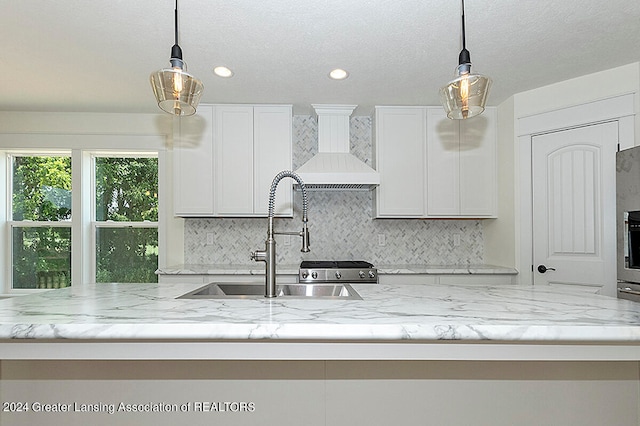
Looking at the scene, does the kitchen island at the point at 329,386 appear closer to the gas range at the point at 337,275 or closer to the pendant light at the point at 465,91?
the pendant light at the point at 465,91

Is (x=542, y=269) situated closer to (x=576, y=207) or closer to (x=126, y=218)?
(x=576, y=207)

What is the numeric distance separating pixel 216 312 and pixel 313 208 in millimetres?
2632

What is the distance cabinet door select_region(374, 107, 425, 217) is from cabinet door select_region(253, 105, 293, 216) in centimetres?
83

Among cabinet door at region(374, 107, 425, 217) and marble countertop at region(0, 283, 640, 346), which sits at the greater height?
cabinet door at region(374, 107, 425, 217)

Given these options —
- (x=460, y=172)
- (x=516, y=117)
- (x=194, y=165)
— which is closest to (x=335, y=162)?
(x=460, y=172)

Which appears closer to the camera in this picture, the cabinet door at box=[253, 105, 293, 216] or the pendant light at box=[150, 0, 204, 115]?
the pendant light at box=[150, 0, 204, 115]

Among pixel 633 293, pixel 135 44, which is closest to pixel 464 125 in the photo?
pixel 633 293

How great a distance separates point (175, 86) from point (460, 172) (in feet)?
8.97

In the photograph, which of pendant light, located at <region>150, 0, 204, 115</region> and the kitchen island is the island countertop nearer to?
the kitchen island

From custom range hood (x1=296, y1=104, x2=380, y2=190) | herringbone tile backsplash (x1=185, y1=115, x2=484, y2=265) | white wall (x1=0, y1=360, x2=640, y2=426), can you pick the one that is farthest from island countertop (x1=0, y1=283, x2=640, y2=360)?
herringbone tile backsplash (x1=185, y1=115, x2=484, y2=265)

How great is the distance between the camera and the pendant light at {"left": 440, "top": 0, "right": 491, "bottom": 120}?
1536mm

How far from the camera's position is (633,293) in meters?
2.36

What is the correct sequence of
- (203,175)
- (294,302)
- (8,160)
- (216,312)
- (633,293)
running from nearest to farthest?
1. (216,312)
2. (294,302)
3. (633,293)
4. (203,175)
5. (8,160)

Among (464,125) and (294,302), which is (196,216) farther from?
(464,125)
